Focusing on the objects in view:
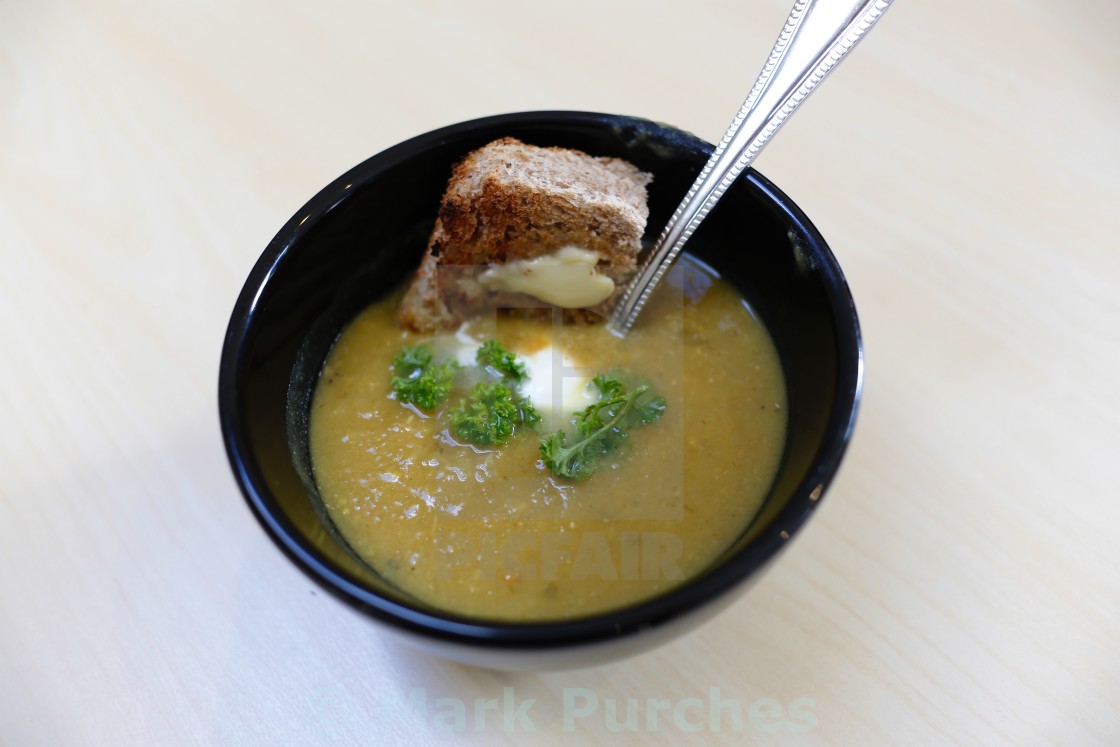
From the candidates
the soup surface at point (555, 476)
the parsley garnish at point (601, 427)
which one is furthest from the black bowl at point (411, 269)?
the parsley garnish at point (601, 427)

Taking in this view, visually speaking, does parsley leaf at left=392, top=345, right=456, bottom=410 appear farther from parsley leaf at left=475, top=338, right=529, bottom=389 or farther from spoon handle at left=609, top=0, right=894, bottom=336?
spoon handle at left=609, top=0, right=894, bottom=336

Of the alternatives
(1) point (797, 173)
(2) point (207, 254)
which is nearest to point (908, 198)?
(1) point (797, 173)

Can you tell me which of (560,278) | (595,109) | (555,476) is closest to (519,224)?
(560,278)

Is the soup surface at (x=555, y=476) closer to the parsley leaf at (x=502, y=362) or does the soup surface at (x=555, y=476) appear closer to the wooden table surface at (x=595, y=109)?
the parsley leaf at (x=502, y=362)

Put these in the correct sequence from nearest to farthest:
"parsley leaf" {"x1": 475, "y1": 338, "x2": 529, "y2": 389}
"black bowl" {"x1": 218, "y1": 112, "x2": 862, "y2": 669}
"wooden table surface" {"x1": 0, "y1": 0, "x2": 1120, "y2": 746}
Result: "black bowl" {"x1": 218, "y1": 112, "x2": 862, "y2": 669}
"wooden table surface" {"x1": 0, "y1": 0, "x2": 1120, "y2": 746}
"parsley leaf" {"x1": 475, "y1": 338, "x2": 529, "y2": 389}

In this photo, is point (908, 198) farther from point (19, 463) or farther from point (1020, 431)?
point (19, 463)

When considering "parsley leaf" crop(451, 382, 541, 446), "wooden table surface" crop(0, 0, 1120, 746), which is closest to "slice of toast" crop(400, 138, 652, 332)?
"parsley leaf" crop(451, 382, 541, 446)
